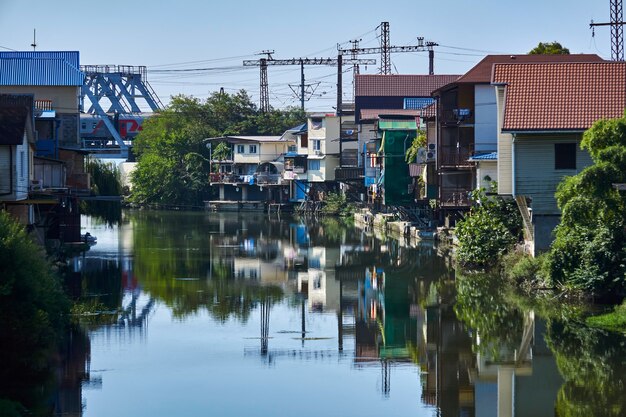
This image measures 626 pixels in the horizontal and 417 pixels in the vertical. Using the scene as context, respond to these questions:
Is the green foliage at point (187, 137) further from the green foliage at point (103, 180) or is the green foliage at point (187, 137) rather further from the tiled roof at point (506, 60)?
the tiled roof at point (506, 60)

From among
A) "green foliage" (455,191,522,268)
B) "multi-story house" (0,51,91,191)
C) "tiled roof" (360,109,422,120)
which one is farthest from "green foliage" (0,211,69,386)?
"tiled roof" (360,109,422,120)

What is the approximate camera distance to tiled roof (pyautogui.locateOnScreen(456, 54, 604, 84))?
41969 millimetres

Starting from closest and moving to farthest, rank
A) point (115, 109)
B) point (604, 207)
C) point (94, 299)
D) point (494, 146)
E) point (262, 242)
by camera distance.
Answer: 1. point (604, 207)
2. point (94, 299)
3. point (494, 146)
4. point (262, 242)
5. point (115, 109)

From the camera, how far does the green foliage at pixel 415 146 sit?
163 feet

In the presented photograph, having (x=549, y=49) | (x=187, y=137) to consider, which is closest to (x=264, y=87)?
(x=187, y=137)

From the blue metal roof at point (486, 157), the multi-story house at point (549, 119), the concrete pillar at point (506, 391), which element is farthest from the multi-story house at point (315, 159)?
the concrete pillar at point (506, 391)

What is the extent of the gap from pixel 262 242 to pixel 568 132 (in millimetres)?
22436

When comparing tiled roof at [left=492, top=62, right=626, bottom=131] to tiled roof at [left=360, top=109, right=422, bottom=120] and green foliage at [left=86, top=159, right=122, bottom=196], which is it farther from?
tiled roof at [left=360, top=109, right=422, bottom=120]

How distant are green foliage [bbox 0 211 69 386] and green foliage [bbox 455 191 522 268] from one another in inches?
652

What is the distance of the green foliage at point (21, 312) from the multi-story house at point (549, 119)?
13.8 metres

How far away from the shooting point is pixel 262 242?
1950 inches

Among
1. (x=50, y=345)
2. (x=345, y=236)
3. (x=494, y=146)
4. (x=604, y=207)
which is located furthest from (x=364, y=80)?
(x=50, y=345)

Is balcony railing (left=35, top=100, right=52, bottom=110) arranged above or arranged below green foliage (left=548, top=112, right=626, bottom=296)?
above

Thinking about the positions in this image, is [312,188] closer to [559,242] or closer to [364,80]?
[364,80]
